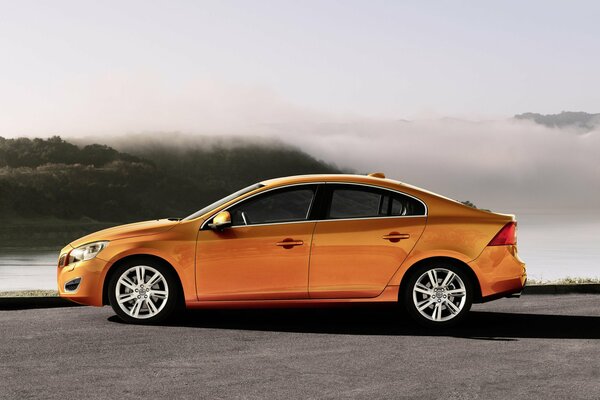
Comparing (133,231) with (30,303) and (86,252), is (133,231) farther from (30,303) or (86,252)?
(30,303)

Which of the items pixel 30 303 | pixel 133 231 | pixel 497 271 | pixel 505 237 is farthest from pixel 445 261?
pixel 30 303

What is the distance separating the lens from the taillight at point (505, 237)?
31.7 feet

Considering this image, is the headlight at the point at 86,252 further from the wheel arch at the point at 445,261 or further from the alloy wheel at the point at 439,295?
the alloy wheel at the point at 439,295

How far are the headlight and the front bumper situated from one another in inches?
2.4

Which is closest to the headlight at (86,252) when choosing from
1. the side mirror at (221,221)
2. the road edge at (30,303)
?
the side mirror at (221,221)

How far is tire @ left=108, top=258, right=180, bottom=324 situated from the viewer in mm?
9703

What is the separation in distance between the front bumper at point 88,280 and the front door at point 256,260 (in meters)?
1.02

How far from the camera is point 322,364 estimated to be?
24.8 feet

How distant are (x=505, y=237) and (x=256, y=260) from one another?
247 centimetres

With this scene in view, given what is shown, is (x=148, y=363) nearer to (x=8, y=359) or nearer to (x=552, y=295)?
(x=8, y=359)

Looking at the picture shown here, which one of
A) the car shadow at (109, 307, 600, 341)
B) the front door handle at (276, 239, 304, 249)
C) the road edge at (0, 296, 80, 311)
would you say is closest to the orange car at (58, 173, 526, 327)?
the front door handle at (276, 239, 304, 249)

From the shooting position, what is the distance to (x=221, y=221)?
959 centimetres

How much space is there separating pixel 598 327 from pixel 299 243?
309cm

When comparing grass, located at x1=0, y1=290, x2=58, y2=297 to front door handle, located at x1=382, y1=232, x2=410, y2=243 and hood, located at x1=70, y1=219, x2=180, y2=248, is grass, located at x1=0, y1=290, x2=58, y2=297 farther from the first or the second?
front door handle, located at x1=382, y1=232, x2=410, y2=243
